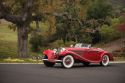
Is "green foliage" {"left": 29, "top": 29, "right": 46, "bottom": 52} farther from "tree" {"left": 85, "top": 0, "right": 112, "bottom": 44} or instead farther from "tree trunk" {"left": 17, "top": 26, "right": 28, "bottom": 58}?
"tree trunk" {"left": 17, "top": 26, "right": 28, "bottom": 58}

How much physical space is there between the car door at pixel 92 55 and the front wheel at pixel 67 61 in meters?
0.89

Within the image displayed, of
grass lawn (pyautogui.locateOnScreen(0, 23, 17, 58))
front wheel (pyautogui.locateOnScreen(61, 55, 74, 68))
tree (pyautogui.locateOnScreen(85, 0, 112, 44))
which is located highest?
tree (pyautogui.locateOnScreen(85, 0, 112, 44))

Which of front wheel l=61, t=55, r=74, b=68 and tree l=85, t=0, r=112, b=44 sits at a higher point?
tree l=85, t=0, r=112, b=44

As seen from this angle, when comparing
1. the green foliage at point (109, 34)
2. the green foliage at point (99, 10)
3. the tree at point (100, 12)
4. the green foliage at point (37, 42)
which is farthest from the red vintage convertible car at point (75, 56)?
the green foliage at point (99, 10)

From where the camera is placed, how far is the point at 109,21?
38.0 m

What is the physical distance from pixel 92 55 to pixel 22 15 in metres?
10.3

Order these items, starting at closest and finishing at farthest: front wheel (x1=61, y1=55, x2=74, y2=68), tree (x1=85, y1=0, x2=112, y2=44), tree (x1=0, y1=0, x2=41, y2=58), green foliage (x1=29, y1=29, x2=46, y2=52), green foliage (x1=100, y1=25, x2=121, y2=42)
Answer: front wheel (x1=61, y1=55, x2=74, y2=68), tree (x1=0, y1=0, x2=41, y2=58), green foliage (x1=100, y1=25, x2=121, y2=42), green foliage (x1=29, y1=29, x2=46, y2=52), tree (x1=85, y1=0, x2=112, y2=44)

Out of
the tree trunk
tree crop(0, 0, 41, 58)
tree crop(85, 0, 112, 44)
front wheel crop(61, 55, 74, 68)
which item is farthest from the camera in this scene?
tree crop(85, 0, 112, 44)

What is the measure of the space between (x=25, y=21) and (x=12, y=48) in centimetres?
1149

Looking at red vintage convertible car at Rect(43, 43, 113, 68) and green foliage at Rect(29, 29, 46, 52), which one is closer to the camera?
red vintage convertible car at Rect(43, 43, 113, 68)

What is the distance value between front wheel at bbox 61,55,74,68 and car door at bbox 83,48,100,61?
35.2 inches

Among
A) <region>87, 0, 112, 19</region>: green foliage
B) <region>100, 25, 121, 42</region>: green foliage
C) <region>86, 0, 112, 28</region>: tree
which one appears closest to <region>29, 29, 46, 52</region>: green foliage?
<region>86, 0, 112, 28</region>: tree

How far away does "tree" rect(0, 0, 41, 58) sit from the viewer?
26594mm

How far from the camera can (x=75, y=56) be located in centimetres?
1694
